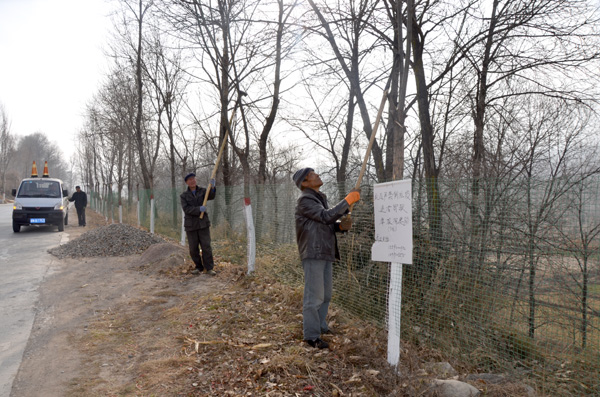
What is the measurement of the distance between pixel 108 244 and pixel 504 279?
10526mm

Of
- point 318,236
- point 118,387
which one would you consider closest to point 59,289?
point 118,387

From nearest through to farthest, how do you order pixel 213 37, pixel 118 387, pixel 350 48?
pixel 118 387
pixel 350 48
pixel 213 37

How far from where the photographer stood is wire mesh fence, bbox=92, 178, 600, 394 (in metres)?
3.88

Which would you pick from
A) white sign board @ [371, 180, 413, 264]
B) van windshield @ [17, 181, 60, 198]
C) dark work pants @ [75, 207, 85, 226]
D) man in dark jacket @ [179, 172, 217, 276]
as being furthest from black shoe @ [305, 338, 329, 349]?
dark work pants @ [75, 207, 85, 226]

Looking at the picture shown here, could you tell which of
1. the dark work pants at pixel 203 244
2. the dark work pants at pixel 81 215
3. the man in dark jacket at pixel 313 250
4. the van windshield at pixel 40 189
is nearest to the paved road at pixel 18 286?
the van windshield at pixel 40 189

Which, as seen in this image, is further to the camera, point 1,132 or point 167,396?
point 1,132

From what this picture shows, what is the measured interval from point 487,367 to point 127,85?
1982cm

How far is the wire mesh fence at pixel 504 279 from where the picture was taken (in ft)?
12.7

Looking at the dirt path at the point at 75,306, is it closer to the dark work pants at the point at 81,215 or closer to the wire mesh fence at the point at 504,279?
the wire mesh fence at the point at 504,279

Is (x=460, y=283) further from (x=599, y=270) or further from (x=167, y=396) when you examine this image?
(x=167, y=396)

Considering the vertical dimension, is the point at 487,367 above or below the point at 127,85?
below

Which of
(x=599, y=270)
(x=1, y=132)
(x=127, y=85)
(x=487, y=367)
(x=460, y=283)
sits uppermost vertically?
(x=1, y=132)

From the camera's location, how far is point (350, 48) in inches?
407

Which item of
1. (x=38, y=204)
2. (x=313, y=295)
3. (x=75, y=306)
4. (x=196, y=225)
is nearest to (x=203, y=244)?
(x=196, y=225)
